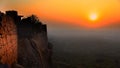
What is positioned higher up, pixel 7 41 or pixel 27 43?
pixel 7 41

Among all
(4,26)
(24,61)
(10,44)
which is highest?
(4,26)

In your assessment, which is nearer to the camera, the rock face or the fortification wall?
the fortification wall

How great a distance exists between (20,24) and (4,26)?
249 inches

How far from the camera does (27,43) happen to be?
19844mm

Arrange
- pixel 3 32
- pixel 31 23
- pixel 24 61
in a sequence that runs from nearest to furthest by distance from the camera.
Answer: pixel 3 32 → pixel 24 61 → pixel 31 23

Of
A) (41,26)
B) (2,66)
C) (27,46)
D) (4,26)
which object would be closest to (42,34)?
(41,26)

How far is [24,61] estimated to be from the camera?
1850 centimetres

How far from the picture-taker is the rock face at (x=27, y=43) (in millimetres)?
16250

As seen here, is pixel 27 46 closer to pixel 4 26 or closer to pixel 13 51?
pixel 13 51

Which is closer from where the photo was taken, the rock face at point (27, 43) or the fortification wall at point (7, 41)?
Answer: the fortification wall at point (7, 41)

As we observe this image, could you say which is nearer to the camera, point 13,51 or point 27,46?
point 13,51

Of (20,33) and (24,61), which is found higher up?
(20,33)

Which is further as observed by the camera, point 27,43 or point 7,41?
point 27,43

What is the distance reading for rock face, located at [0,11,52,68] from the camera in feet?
53.3
